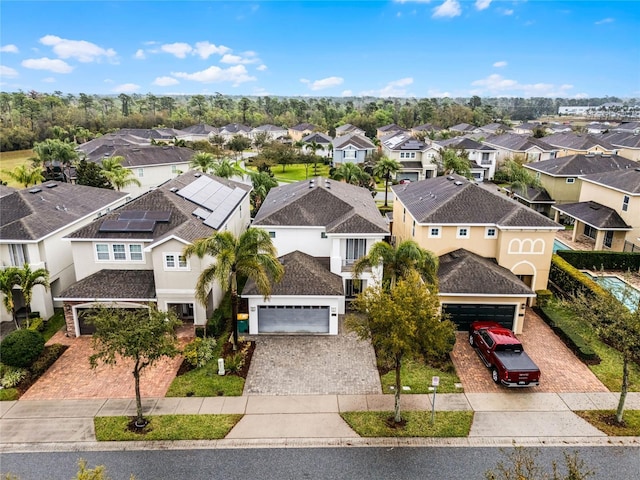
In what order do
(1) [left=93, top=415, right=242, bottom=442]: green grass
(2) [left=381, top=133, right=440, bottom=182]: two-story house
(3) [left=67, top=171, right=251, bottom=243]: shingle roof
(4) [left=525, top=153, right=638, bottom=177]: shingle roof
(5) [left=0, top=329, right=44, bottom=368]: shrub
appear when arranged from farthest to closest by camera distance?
(2) [left=381, top=133, right=440, bottom=182]: two-story house → (4) [left=525, top=153, right=638, bottom=177]: shingle roof → (3) [left=67, top=171, right=251, bottom=243]: shingle roof → (5) [left=0, top=329, right=44, bottom=368]: shrub → (1) [left=93, top=415, right=242, bottom=442]: green grass

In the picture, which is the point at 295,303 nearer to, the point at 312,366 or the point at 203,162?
the point at 312,366

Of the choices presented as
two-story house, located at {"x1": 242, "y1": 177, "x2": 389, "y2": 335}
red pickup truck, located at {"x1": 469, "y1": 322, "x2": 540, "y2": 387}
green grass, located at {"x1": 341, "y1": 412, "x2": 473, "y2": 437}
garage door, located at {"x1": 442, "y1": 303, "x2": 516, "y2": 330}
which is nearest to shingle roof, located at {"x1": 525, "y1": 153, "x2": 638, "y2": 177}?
two-story house, located at {"x1": 242, "y1": 177, "x2": 389, "y2": 335}


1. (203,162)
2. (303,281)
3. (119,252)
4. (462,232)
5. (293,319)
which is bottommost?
(293,319)

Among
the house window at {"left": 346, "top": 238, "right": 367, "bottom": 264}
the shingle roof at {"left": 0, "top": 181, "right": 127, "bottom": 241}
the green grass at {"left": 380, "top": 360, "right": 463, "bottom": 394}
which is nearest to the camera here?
the green grass at {"left": 380, "top": 360, "right": 463, "bottom": 394}

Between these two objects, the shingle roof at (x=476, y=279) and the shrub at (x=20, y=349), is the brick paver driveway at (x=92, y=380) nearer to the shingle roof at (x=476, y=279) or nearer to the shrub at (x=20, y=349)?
the shrub at (x=20, y=349)

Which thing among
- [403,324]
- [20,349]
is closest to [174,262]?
[20,349]

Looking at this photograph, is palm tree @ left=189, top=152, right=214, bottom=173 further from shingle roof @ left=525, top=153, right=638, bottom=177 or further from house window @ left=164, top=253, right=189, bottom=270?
shingle roof @ left=525, top=153, right=638, bottom=177
